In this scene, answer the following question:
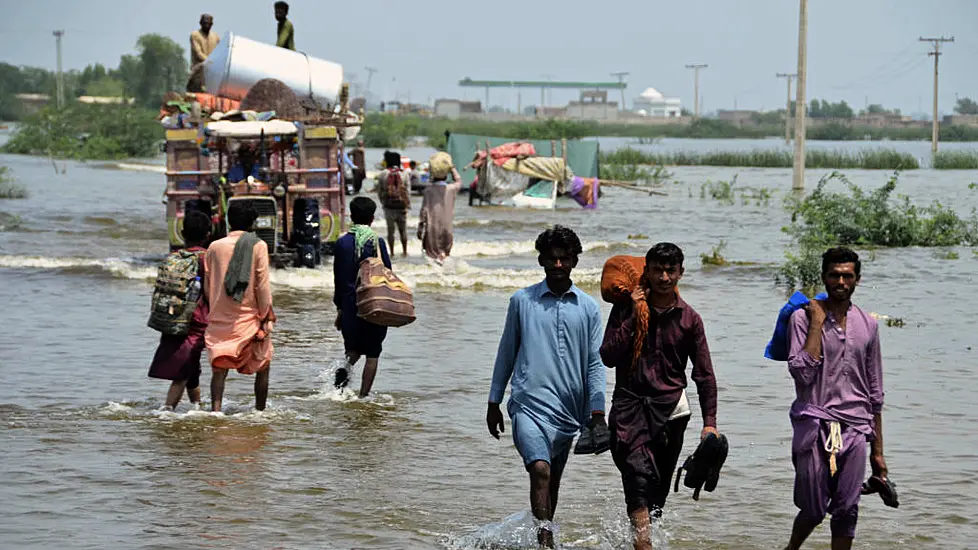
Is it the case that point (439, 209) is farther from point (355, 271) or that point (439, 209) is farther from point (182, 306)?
point (182, 306)

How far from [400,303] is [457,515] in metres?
2.17

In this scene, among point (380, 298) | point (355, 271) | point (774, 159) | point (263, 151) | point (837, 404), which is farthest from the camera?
point (774, 159)

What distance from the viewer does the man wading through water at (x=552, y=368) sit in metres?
5.91

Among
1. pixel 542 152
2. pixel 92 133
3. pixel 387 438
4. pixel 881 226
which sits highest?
pixel 92 133

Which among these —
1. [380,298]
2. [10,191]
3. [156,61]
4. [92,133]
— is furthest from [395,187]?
[156,61]

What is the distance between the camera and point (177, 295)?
849 centimetres

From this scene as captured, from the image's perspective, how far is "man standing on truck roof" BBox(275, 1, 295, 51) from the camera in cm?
1884

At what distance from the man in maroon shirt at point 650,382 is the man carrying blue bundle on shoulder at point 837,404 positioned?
0.43 m

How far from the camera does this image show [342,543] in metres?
6.53

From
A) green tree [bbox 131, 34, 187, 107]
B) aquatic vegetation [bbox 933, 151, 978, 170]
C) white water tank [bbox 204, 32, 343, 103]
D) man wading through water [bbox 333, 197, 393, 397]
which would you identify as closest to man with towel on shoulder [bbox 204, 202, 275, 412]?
man wading through water [bbox 333, 197, 393, 397]

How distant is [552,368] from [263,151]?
1120 cm

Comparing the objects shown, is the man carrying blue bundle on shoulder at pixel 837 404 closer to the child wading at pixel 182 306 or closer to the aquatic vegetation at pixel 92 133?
the child wading at pixel 182 306

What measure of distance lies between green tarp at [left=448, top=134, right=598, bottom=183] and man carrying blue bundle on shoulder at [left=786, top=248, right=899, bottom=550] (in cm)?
3241

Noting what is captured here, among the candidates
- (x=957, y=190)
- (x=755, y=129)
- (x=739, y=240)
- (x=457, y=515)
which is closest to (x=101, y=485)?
(x=457, y=515)
